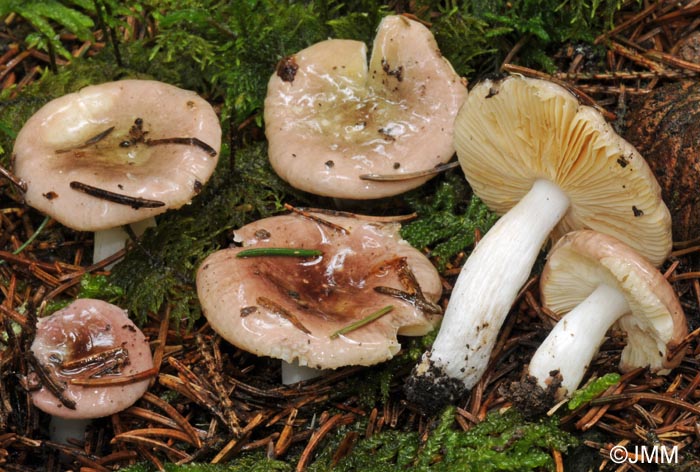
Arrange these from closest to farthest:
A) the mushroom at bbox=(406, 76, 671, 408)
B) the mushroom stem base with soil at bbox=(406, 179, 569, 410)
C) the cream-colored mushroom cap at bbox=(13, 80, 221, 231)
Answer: the mushroom at bbox=(406, 76, 671, 408), the mushroom stem base with soil at bbox=(406, 179, 569, 410), the cream-colored mushroom cap at bbox=(13, 80, 221, 231)

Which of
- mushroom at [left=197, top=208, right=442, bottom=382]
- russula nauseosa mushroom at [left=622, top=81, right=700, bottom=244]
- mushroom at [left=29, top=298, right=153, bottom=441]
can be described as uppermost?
russula nauseosa mushroom at [left=622, top=81, right=700, bottom=244]

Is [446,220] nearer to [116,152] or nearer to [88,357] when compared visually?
[116,152]

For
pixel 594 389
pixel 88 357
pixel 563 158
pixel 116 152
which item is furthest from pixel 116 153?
pixel 594 389

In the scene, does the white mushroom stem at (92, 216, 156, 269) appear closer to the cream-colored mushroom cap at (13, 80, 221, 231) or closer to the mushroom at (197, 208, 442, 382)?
the cream-colored mushroom cap at (13, 80, 221, 231)

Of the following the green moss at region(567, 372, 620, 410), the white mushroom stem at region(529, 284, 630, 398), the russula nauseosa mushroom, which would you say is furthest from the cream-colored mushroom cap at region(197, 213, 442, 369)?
the russula nauseosa mushroom

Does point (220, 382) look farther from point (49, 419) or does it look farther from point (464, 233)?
point (464, 233)

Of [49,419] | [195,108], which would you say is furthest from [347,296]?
[49,419]
